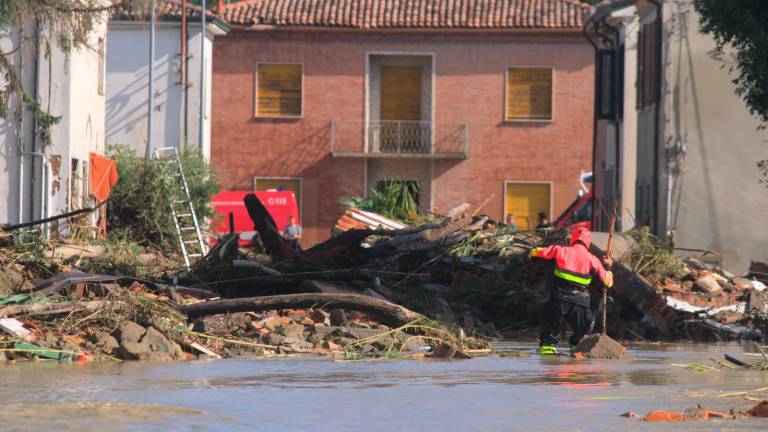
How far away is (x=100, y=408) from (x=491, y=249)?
44.2ft

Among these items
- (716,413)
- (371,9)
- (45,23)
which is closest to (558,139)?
(371,9)

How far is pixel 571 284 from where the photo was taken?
58.6ft

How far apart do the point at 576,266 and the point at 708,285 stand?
733cm

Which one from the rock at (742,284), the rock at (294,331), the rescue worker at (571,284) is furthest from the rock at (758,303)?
the rock at (294,331)

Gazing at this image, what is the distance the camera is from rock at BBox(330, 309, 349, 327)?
18031mm

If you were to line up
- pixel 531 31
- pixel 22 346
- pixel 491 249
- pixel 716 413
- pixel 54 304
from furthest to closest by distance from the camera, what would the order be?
pixel 531 31, pixel 491 249, pixel 54 304, pixel 22 346, pixel 716 413

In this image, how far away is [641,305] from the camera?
21281 millimetres

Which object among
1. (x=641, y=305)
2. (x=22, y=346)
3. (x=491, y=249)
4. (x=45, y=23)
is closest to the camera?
(x=22, y=346)

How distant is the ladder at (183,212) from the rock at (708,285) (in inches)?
480

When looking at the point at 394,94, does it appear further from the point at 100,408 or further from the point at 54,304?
the point at 100,408

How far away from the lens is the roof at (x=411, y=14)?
4969 cm

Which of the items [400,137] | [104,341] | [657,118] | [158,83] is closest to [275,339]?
[104,341]

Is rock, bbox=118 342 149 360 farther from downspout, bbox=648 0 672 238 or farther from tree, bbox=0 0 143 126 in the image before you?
downspout, bbox=648 0 672 238

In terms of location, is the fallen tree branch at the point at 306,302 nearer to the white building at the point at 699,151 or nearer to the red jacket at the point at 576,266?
the red jacket at the point at 576,266
